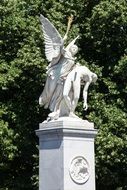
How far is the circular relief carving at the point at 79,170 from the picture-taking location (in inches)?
594

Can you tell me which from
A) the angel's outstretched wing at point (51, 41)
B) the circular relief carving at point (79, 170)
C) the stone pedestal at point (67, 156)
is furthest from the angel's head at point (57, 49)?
the circular relief carving at point (79, 170)

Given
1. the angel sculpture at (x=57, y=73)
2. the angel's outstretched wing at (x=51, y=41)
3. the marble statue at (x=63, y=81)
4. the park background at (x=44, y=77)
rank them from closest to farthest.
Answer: the marble statue at (x=63, y=81) → the angel sculpture at (x=57, y=73) → the angel's outstretched wing at (x=51, y=41) → the park background at (x=44, y=77)

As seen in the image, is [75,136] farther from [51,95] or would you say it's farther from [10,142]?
[10,142]

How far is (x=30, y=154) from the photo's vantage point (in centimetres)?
2333

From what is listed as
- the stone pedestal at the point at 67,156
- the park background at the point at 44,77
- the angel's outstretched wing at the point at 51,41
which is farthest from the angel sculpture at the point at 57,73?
the park background at the point at 44,77

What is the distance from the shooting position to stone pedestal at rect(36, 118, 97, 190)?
15062 mm

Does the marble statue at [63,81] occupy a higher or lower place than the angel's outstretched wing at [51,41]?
lower

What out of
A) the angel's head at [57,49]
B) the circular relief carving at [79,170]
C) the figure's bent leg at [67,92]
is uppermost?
the angel's head at [57,49]

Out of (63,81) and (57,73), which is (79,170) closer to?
(63,81)

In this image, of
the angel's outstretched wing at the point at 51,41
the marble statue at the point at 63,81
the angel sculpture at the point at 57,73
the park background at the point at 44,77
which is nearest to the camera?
the marble statue at the point at 63,81

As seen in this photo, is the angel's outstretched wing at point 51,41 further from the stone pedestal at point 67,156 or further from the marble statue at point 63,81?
the stone pedestal at point 67,156

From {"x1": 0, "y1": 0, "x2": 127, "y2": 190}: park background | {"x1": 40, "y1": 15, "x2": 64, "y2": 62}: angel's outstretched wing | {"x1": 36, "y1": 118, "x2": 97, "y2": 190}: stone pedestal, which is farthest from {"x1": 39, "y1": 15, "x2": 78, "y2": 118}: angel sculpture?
{"x1": 0, "y1": 0, "x2": 127, "y2": 190}: park background

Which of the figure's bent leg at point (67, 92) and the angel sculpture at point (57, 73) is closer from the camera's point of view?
the figure's bent leg at point (67, 92)

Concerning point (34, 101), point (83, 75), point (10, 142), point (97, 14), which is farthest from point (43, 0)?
point (83, 75)
